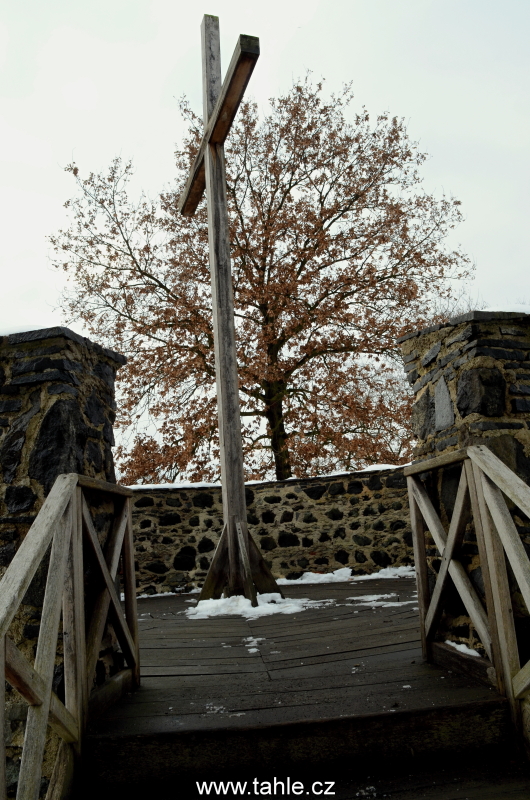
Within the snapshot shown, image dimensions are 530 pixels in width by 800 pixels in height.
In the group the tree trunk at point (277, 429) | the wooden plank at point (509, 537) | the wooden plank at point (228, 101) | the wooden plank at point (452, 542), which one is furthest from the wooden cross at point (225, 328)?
the tree trunk at point (277, 429)

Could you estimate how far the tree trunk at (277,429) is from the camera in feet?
30.4

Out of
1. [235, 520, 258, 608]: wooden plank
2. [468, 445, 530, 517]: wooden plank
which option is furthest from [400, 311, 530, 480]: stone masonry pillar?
[235, 520, 258, 608]: wooden plank

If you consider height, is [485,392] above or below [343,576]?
above

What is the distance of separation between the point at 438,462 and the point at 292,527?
3.88 m

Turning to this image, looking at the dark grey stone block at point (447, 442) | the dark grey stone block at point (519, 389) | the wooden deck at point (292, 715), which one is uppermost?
the dark grey stone block at point (519, 389)

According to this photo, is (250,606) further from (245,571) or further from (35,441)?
(35,441)

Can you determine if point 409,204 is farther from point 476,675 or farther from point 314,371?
point 476,675

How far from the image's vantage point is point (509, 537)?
6.31 ft

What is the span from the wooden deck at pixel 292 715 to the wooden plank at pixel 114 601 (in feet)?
0.55

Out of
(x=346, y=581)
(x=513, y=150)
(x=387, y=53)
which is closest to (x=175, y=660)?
(x=346, y=581)

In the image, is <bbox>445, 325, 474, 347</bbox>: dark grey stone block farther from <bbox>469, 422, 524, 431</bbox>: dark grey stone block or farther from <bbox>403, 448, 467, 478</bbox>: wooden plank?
<bbox>403, 448, 467, 478</bbox>: wooden plank

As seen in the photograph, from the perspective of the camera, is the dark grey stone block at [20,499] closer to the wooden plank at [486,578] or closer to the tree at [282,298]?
the wooden plank at [486,578]

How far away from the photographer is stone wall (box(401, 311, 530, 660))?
2.34 m

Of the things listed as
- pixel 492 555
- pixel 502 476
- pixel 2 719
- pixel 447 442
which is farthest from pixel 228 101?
pixel 2 719
